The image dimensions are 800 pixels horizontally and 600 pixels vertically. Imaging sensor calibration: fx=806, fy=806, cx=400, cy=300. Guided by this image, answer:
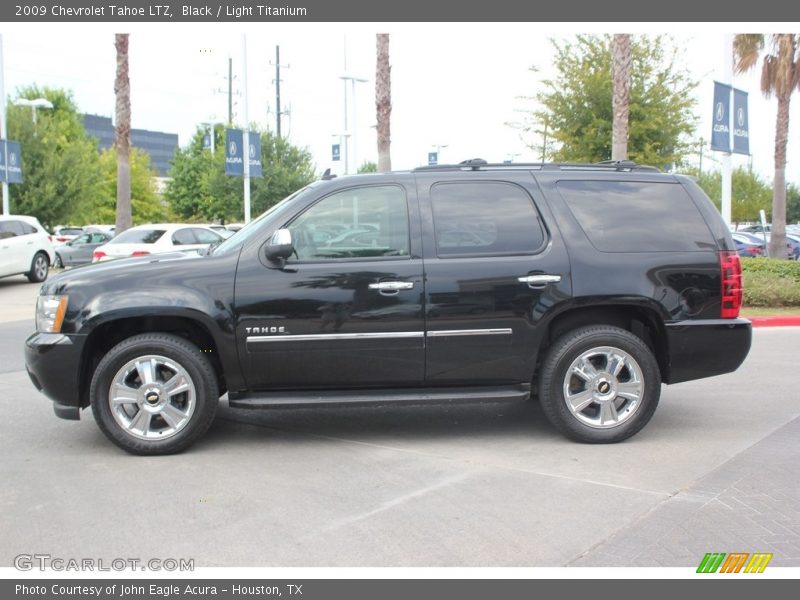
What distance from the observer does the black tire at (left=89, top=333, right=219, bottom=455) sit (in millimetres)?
5557

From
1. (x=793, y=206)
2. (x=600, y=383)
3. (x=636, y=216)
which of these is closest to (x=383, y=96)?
(x=636, y=216)

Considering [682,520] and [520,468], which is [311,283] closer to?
[520,468]

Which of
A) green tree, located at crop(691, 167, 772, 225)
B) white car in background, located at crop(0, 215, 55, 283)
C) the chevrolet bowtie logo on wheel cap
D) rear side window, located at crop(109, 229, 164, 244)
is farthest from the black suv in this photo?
green tree, located at crop(691, 167, 772, 225)

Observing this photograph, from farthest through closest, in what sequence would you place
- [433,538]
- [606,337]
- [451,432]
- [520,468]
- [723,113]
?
[723,113], [451,432], [606,337], [520,468], [433,538]

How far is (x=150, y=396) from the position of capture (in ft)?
18.4

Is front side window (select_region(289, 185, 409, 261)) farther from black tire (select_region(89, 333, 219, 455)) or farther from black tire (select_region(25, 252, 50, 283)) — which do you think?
black tire (select_region(25, 252, 50, 283))

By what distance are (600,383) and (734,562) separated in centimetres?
204

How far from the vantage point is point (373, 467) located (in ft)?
17.7

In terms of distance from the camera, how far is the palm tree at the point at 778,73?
2364 centimetres

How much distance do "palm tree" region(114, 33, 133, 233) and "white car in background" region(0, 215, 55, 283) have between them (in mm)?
4080

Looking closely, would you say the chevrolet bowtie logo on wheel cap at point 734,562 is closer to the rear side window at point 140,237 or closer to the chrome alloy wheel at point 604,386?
the chrome alloy wheel at point 604,386

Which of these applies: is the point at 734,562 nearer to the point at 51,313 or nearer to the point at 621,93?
the point at 51,313

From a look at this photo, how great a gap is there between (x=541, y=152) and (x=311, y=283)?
56.8ft

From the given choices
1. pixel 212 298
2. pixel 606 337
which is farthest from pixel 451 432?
pixel 212 298
